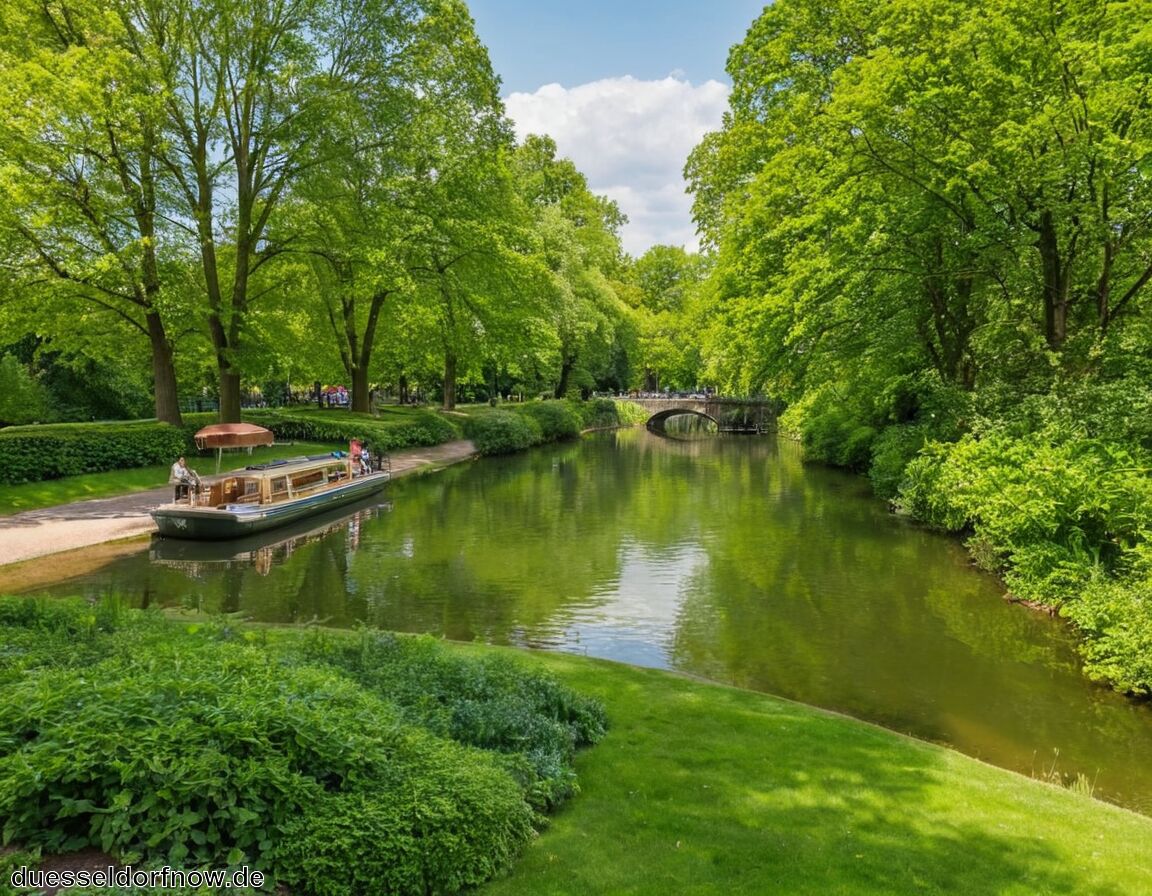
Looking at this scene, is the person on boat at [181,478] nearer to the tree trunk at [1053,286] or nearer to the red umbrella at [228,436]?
the red umbrella at [228,436]

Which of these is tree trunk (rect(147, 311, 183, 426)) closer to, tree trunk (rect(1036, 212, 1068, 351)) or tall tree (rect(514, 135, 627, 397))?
tall tree (rect(514, 135, 627, 397))

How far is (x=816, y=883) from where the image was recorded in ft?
15.8

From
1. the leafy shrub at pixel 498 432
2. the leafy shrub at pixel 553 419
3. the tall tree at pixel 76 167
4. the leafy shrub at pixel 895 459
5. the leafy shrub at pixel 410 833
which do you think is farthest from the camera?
the leafy shrub at pixel 553 419

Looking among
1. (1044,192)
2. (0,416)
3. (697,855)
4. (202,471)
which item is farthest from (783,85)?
(0,416)

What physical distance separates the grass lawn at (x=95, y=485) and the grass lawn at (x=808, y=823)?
20154 mm

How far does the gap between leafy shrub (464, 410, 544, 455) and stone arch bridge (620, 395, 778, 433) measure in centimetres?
2829

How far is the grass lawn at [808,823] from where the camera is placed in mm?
4859

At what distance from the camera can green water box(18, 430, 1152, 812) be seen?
10.0 m

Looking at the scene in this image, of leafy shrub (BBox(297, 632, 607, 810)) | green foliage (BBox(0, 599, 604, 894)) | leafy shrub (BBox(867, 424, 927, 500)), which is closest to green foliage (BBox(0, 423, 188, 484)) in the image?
leafy shrub (BBox(297, 632, 607, 810))

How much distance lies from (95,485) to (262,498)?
6.11m

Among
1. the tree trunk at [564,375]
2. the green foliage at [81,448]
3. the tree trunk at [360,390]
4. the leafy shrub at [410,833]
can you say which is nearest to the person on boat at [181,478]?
the green foliage at [81,448]

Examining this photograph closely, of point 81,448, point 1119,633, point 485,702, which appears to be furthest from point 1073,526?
point 81,448

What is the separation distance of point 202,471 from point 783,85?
1055 inches

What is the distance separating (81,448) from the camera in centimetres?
2297
